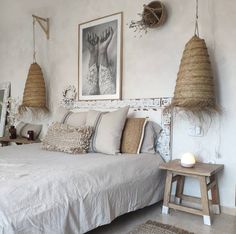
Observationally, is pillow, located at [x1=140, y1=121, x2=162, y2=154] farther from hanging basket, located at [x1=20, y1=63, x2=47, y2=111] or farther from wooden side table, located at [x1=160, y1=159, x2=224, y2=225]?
hanging basket, located at [x1=20, y1=63, x2=47, y2=111]

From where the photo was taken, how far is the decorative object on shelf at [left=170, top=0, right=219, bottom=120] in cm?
235

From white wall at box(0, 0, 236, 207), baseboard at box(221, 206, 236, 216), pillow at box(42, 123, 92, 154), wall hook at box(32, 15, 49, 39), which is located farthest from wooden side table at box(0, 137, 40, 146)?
baseboard at box(221, 206, 236, 216)

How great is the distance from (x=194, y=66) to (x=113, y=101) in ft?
3.74

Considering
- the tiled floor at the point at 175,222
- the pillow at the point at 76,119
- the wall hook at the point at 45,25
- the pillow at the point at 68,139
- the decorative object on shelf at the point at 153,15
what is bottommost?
the tiled floor at the point at 175,222

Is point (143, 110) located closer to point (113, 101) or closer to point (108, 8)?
point (113, 101)

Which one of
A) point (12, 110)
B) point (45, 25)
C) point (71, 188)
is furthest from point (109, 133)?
point (12, 110)

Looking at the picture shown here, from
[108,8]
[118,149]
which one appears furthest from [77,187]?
[108,8]

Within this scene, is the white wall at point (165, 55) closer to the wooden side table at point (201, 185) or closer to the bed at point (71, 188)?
the wooden side table at point (201, 185)

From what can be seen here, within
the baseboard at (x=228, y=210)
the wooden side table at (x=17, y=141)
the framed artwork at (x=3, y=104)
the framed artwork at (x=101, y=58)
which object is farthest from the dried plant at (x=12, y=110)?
the baseboard at (x=228, y=210)

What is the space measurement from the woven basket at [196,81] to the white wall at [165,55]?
194mm

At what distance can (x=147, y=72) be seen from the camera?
2.98 metres

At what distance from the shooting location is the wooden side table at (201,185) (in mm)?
2246

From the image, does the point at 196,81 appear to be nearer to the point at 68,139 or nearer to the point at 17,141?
the point at 68,139

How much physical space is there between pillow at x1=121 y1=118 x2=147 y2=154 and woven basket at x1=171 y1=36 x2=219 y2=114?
0.47 meters
